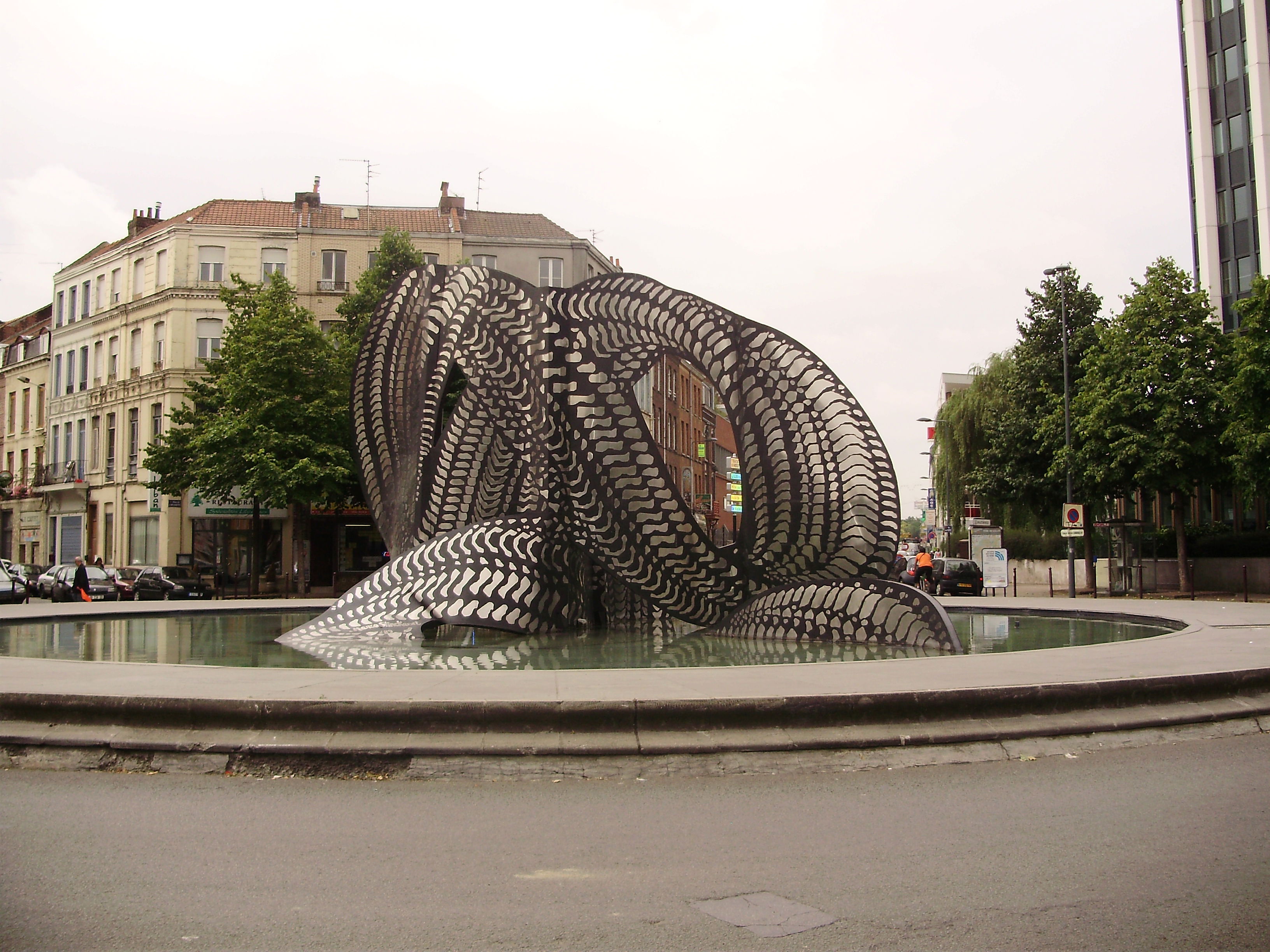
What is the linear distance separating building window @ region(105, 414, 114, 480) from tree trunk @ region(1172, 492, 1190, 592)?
4299 centimetres

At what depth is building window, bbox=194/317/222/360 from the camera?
157ft

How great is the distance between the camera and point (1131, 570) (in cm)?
3575

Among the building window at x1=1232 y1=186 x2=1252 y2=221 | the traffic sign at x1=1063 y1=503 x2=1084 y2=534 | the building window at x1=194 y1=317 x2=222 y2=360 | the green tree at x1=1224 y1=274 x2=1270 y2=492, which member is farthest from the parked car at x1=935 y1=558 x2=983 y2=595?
the building window at x1=194 y1=317 x2=222 y2=360

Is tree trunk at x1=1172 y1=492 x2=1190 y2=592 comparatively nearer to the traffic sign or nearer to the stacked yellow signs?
the traffic sign

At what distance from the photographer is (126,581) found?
38750 mm

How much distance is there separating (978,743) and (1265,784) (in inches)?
71.5

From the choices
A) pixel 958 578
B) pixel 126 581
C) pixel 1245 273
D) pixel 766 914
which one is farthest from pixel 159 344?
pixel 766 914

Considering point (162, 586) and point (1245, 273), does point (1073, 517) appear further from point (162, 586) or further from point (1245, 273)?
point (162, 586)

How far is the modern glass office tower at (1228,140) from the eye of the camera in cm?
4619

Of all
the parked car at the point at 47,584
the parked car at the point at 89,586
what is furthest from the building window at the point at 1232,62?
the parked car at the point at 47,584

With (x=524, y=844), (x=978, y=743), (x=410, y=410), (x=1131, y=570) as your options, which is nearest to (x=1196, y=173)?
(x=1131, y=570)

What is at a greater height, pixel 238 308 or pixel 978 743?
pixel 238 308

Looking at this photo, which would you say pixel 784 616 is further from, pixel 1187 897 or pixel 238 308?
pixel 238 308

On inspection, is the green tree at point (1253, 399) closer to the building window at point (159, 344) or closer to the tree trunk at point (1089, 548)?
the tree trunk at point (1089, 548)
